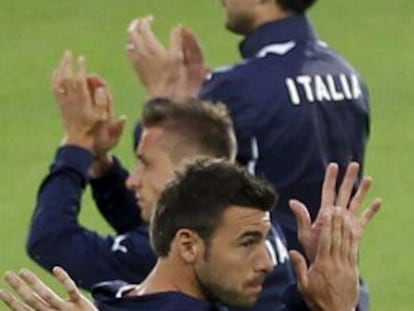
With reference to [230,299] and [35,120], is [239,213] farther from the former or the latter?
[35,120]

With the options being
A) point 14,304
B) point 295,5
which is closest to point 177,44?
point 295,5

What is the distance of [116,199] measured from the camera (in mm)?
6801

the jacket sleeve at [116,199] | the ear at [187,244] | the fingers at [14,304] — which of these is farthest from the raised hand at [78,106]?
the fingers at [14,304]

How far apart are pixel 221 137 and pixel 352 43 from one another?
9455 millimetres

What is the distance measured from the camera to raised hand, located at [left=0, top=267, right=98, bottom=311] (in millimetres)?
4793

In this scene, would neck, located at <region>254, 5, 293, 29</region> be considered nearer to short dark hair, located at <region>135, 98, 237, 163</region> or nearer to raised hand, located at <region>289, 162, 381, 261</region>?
short dark hair, located at <region>135, 98, 237, 163</region>

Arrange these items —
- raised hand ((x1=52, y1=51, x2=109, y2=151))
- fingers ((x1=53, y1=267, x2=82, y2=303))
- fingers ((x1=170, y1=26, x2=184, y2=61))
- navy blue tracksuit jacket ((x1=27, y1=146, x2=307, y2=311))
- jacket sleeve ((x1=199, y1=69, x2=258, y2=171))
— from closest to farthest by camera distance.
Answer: fingers ((x1=53, y1=267, x2=82, y2=303)) → navy blue tracksuit jacket ((x1=27, y1=146, x2=307, y2=311)) → raised hand ((x1=52, y1=51, x2=109, y2=151)) → jacket sleeve ((x1=199, y1=69, x2=258, y2=171)) → fingers ((x1=170, y1=26, x2=184, y2=61))

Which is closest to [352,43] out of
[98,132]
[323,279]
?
[98,132]

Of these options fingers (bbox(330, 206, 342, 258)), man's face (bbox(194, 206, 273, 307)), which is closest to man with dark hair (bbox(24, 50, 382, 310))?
fingers (bbox(330, 206, 342, 258))

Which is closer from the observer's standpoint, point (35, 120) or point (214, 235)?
point (214, 235)

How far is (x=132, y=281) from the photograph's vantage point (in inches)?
241

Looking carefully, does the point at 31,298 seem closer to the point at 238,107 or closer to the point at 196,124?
the point at 196,124

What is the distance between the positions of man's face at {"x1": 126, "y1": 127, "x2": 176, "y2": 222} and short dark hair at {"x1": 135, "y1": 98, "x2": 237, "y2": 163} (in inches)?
1.5

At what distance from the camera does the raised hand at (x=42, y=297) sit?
4.79 meters
